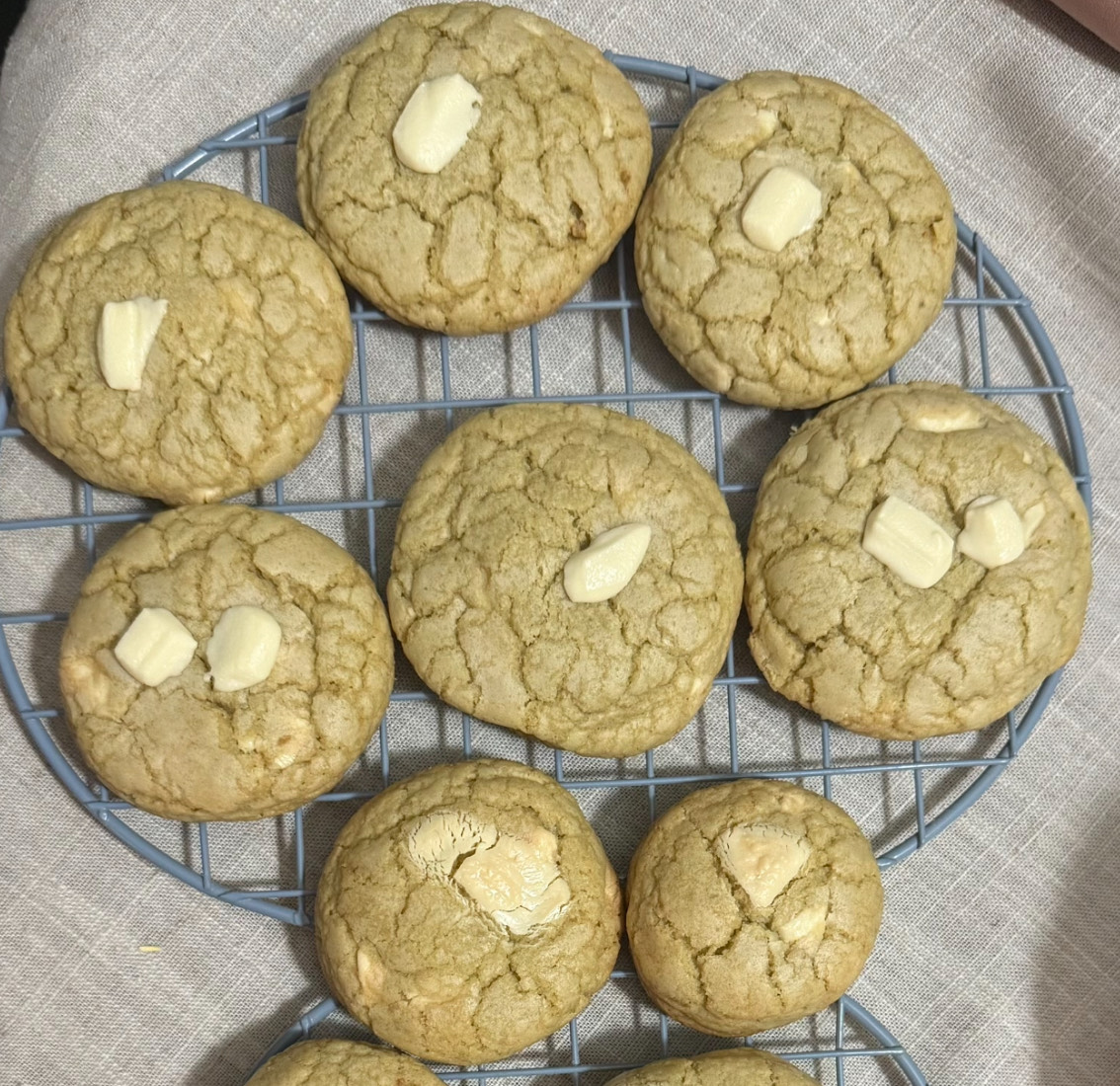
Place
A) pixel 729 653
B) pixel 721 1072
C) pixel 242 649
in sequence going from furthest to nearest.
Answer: pixel 729 653 < pixel 721 1072 < pixel 242 649

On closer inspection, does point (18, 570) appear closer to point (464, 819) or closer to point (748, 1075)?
point (464, 819)

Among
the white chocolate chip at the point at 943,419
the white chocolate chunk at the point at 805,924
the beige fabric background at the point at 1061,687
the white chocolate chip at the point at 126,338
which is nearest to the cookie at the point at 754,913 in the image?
the white chocolate chunk at the point at 805,924

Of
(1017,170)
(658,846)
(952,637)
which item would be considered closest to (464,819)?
(658,846)

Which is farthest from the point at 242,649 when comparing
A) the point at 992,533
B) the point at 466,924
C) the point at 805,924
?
the point at 992,533

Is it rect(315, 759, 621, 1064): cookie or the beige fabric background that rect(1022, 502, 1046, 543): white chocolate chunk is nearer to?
the beige fabric background

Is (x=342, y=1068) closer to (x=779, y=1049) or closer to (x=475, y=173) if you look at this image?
(x=779, y=1049)

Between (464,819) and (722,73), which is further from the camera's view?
(722,73)
